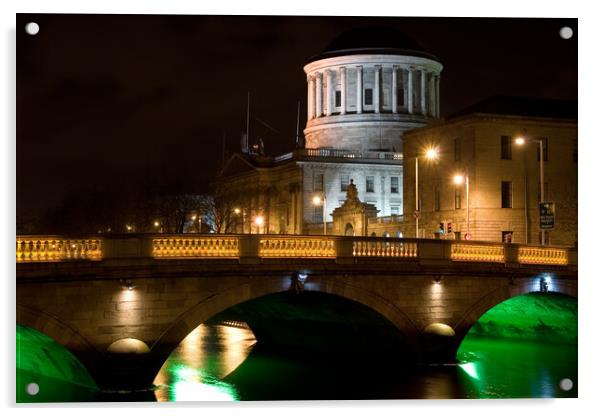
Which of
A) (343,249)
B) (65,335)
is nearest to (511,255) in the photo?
(343,249)

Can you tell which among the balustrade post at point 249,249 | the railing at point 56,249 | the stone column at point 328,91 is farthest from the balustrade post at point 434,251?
the stone column at point 328,91

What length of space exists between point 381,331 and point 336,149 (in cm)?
6595

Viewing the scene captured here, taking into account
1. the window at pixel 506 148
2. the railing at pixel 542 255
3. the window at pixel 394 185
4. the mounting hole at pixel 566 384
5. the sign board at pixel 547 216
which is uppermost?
the window at pixel 506 148

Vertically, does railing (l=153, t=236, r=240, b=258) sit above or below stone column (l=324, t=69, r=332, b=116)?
below

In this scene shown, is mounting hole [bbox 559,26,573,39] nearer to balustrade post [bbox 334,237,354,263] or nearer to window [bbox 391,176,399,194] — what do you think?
A: balustrade post [bbox 334,237,354,263]

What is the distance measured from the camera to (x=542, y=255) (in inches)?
1345

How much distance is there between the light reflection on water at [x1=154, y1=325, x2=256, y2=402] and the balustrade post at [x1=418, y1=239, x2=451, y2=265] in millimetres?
5636

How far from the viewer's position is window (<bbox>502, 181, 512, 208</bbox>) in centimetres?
6200

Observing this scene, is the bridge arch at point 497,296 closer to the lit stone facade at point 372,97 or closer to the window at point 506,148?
the window at point 506,148

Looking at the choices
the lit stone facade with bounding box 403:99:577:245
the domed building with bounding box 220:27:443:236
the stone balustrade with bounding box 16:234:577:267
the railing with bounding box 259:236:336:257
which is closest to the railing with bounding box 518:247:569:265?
the stone balustrade with bounding box 16:234:577:267

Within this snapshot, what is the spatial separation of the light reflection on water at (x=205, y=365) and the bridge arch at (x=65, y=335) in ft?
4.94

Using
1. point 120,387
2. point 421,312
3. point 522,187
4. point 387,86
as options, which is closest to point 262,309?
point 421,312

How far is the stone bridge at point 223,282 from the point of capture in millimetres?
25938

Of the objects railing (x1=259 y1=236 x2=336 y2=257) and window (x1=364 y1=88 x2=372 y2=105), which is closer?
railing (x1=259 y1=236 x2=336 y2=257)
